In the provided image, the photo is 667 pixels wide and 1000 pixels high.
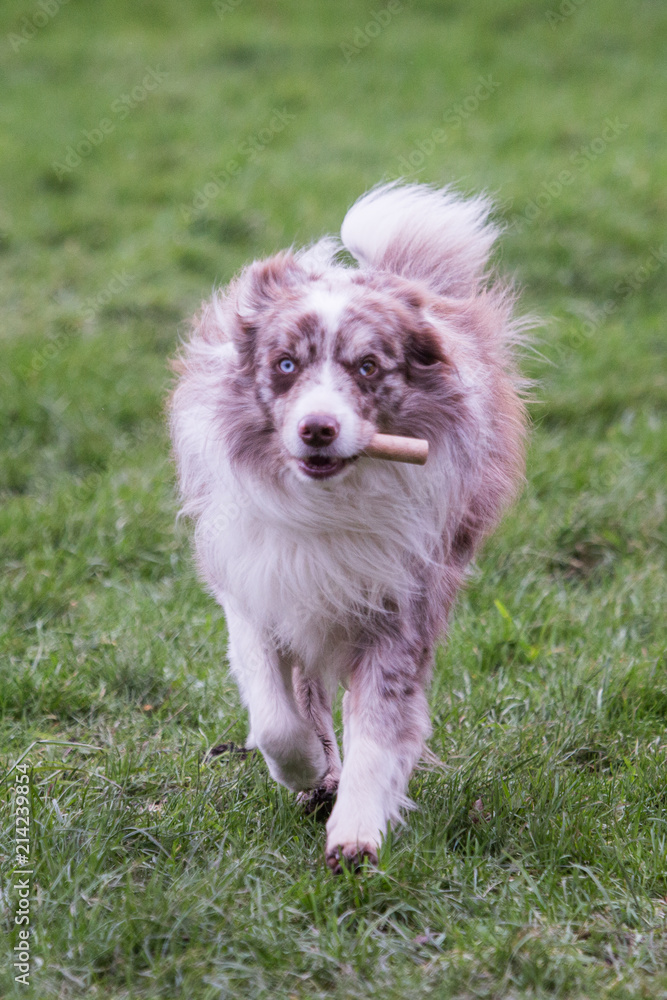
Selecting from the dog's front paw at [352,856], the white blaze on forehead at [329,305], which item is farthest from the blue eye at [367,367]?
the dog's front paw at [352,856]

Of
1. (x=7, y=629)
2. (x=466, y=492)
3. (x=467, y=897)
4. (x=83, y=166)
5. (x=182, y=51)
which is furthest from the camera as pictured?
(x=182, y=51)

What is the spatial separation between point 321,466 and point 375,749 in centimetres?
78

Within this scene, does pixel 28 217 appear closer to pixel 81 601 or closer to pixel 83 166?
pixel 83 166

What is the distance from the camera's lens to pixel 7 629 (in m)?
4.56

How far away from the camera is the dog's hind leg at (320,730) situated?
11.5 feet

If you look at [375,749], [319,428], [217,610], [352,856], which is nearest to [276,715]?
[375,749]

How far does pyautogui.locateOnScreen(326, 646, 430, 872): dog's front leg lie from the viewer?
3.09 meters

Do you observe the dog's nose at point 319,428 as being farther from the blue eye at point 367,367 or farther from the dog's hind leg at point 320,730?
the dog's hind leg at point 320,730

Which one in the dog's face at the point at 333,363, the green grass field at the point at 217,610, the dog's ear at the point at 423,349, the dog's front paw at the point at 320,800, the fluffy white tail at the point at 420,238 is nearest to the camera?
the green grass field at the point at 217,610

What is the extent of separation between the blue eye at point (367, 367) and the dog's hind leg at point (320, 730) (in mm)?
965

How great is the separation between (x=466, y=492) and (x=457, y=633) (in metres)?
1.28

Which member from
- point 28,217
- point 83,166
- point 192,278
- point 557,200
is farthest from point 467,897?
point 83,166

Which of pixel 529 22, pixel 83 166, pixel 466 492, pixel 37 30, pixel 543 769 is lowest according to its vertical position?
pixel 543 769

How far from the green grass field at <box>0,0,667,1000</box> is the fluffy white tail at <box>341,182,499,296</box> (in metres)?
0.59
